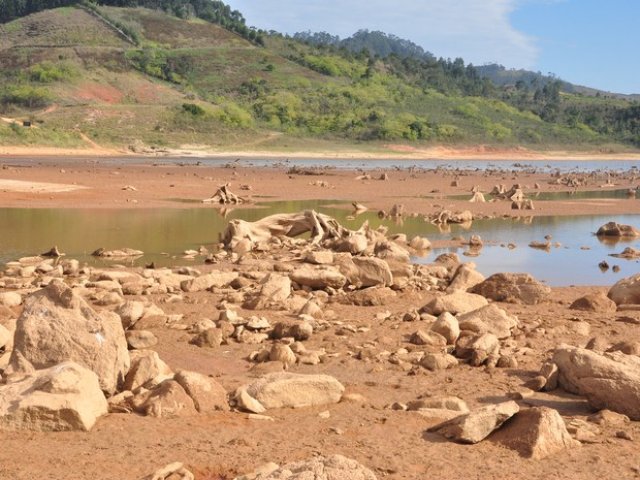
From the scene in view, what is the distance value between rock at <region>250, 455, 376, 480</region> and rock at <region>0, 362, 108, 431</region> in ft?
4.84

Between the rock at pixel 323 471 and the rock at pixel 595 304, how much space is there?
634cm

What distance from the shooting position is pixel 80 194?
26.9 meters

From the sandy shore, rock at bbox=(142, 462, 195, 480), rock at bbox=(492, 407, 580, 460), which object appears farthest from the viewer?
the sandy shore

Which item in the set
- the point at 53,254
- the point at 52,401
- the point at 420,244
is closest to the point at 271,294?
the point at 52,401

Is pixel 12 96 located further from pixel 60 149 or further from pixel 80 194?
pixel 80 194

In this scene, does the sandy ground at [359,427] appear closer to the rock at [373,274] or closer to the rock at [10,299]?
the rock at [373,274]

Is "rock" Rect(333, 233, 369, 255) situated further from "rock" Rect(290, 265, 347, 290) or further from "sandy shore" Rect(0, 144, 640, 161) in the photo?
"sandy shore" Rect(0, 144, 640, 161)

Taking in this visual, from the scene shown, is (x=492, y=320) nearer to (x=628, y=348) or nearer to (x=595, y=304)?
(x=628, y=348)

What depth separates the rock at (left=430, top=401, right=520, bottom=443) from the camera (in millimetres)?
5332

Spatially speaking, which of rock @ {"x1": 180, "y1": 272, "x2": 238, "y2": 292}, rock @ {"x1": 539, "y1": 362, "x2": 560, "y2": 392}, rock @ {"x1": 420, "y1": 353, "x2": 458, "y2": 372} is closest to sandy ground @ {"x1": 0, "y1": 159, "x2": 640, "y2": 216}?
rock @ {"x1": 180, "y1": 272, "x2": 238, "y2": 292}

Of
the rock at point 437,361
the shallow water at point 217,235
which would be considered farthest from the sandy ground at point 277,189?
the rock at point 437,361

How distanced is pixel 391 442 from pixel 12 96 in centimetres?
7618

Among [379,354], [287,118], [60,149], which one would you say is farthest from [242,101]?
[379,354]

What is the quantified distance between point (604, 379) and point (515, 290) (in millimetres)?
4484
